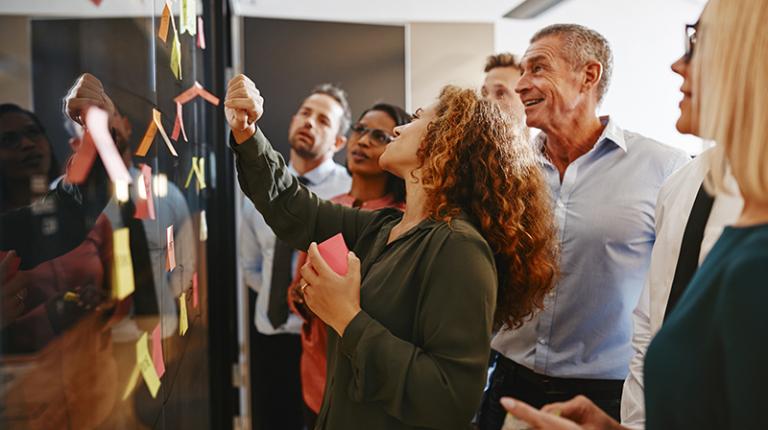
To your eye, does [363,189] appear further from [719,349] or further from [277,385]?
[719,349]

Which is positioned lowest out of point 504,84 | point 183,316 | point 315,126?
Answer: point 183,316

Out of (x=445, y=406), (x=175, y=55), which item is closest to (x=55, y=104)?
(x=445, y=406)

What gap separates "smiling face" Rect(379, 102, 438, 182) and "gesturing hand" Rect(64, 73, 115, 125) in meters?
0.75

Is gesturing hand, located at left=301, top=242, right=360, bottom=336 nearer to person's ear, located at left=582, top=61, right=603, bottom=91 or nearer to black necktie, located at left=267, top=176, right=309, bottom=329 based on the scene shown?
person's ear, located at left=582, top=61, right=603, bottom=91

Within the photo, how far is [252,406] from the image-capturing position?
3.54m

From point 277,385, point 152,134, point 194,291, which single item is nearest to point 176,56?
point 152,134

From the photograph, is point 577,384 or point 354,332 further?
point 577,384

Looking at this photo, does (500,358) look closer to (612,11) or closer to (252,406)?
(252,406)

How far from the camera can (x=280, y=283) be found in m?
2.98

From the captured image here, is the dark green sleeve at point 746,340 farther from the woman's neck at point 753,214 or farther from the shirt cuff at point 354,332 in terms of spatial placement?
the shirt cuff at point 354,332

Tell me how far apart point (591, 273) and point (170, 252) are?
1150mm

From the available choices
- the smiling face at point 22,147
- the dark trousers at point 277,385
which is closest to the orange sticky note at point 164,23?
the smiling face at point 22,147

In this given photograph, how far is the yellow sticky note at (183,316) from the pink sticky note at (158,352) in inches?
12.1

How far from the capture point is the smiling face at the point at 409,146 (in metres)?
1.52
